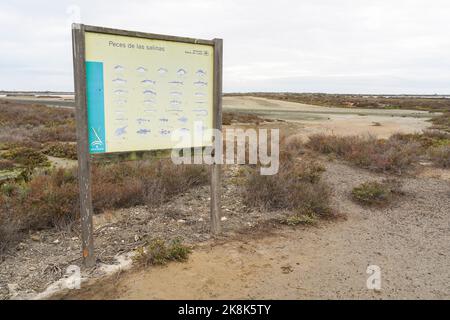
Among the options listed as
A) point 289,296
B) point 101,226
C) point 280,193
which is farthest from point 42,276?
point 280,193

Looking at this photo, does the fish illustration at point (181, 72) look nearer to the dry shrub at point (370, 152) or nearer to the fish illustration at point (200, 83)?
the fish illustration at point (200, 83)

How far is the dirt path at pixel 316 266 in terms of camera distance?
3.58 metres

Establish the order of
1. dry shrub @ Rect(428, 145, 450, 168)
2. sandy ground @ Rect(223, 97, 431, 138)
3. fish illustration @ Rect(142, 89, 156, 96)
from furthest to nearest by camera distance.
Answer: sandy ground @ Rect(223, 97, 431, 138) < dry shrub @ Rect(428, 145, 450, 168) < fish illustration @ Rect(142, 89, 156, 96)

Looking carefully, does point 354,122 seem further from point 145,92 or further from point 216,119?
point 145,92

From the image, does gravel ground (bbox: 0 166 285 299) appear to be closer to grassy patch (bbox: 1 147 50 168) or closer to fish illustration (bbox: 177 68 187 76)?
fish illustration (bbox: 177 68 187 76)

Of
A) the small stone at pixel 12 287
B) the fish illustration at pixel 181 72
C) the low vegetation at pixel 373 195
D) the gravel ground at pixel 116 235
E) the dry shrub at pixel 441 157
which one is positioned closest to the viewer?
the small stone at pixel 12 287

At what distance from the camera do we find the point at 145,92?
4.30 metres

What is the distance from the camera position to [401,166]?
9148 mm

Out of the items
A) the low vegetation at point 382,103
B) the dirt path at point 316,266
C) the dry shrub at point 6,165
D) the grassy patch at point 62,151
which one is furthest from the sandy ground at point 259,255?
the low vegetation at point 382,103

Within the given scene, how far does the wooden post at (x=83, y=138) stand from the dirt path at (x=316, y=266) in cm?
52

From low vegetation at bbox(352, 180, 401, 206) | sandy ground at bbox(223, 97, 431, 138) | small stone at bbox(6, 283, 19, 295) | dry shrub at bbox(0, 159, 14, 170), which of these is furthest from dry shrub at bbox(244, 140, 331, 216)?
sandy ground at bbox(223, 97, 431, 138)

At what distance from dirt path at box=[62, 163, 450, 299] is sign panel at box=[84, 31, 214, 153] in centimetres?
144

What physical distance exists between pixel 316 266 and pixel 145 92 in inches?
107

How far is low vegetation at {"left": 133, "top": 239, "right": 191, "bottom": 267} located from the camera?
13.2 feet
